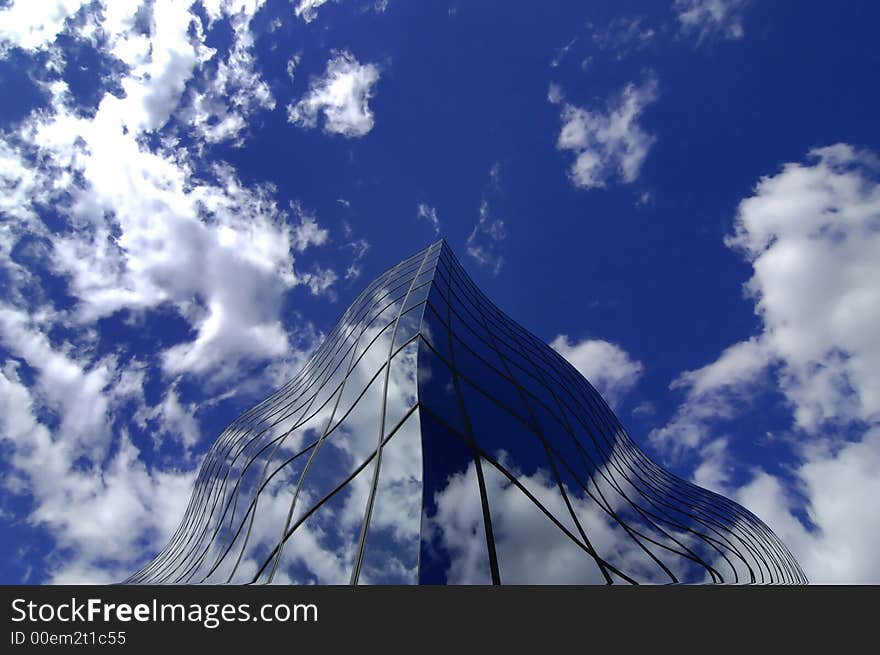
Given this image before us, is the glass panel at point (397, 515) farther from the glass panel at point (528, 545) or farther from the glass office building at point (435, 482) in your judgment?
the glass panel at point (528, 545)

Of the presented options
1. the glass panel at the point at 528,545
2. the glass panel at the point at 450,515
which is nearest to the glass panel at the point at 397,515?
the glass panel at the point at 450,515

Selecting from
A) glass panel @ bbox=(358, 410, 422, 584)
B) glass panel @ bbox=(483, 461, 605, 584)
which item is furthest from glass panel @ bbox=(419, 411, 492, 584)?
glass panel @ bbox=(483, 461, 605, 584)

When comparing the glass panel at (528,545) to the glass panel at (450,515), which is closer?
the glass panel at (450,515)

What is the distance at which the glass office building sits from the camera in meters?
7.15

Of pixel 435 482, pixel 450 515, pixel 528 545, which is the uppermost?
pixel 435 482

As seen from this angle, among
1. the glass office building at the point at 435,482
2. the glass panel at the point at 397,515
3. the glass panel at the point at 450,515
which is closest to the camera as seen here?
the glass panel at the point at 397,515

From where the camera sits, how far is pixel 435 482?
7434 mm

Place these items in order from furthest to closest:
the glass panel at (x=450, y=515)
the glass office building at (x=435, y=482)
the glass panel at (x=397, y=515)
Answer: the glass office building at (x=435, y=482)
the glass panel at (x=450, y=515)
the glass panel at (x=397, y=515)

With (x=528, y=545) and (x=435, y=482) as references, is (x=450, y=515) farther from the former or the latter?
(x=528, y=545)

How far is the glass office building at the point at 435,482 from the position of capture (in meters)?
7.15

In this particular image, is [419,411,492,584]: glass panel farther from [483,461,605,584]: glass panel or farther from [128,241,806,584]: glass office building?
[483,461,605,584]: glass panel

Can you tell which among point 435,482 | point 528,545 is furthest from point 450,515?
point 528,545

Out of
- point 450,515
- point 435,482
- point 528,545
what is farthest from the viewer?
point 528,545
